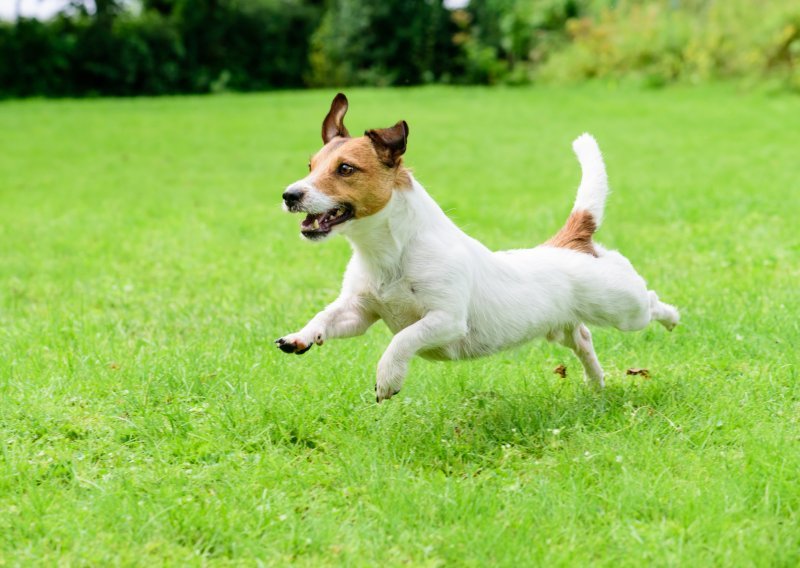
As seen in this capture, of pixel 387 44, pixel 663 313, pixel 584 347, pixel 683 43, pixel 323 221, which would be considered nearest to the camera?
pixel 323 221

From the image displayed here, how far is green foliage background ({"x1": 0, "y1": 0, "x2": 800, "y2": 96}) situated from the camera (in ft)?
83.1

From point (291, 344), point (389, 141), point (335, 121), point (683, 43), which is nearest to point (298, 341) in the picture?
point (291, 344)

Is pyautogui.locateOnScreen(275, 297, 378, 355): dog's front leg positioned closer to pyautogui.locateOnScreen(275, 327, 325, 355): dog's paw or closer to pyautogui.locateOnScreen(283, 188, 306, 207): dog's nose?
pyautogui.locateOnScreen(275, 327, 325, 355): dog's paw

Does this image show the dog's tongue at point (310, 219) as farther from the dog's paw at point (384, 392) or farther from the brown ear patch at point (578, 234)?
the brown ear patch at point (578, 234)

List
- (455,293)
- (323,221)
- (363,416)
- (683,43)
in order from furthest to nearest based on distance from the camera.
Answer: (683,43) → (363,416) → (455,293) → (323,221)

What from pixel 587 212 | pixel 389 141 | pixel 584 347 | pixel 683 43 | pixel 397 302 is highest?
pixel 683 43

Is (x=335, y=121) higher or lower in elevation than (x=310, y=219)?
higher

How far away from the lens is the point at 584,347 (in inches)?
183

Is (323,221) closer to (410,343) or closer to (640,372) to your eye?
(410,343)

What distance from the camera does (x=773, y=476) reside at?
3412 mm

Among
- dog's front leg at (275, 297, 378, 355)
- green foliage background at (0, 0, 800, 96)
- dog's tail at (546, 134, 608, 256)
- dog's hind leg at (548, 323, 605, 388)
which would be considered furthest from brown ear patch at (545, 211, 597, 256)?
green foliage background at (0, 0, 800, 96)

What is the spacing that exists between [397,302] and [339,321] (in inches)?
10.6

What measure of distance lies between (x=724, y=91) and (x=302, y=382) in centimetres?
1899

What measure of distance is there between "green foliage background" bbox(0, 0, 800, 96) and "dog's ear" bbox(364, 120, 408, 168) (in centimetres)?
Answer: 2105
